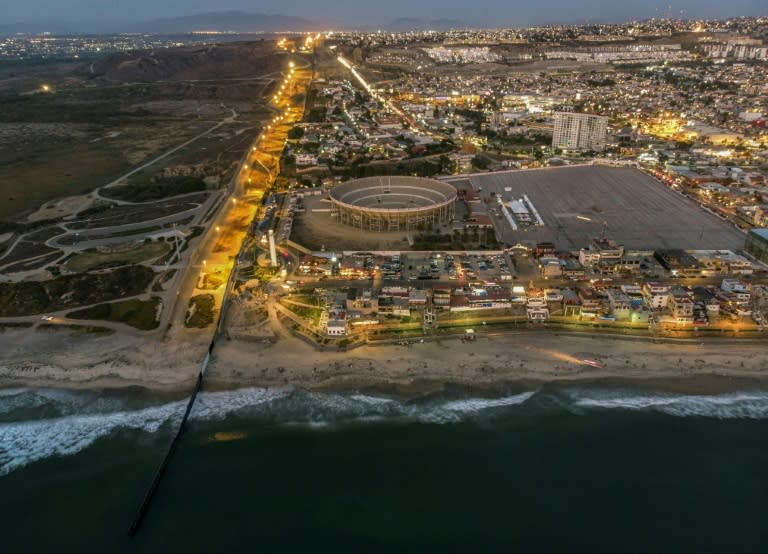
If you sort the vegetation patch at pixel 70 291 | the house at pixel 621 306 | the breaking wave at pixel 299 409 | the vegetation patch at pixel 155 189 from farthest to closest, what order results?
1. the vegetation patch at pixel 155 189
2. the vegetation patch at pixel 70 291
3. the house at pixel 621 306
4. the breaking wave at pixel 299 409

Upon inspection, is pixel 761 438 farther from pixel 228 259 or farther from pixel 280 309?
pixel 228 259

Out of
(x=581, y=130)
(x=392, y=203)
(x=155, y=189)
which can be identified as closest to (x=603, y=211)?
(x=392, y=203)

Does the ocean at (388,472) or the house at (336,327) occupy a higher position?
the house at (336,327)

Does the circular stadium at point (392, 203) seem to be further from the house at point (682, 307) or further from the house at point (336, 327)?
the house at point (682, 307)

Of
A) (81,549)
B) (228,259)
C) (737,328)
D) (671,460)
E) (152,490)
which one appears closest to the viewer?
(81,549)

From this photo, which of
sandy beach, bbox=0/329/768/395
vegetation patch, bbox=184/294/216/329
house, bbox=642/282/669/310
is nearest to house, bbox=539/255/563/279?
house, bbox=642/282/669/310

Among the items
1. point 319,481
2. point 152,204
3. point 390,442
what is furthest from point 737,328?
point 152,204

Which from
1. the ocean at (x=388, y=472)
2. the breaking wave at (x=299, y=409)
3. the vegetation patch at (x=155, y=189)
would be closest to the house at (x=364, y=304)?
the breaking wave at (x=299, y=409)
